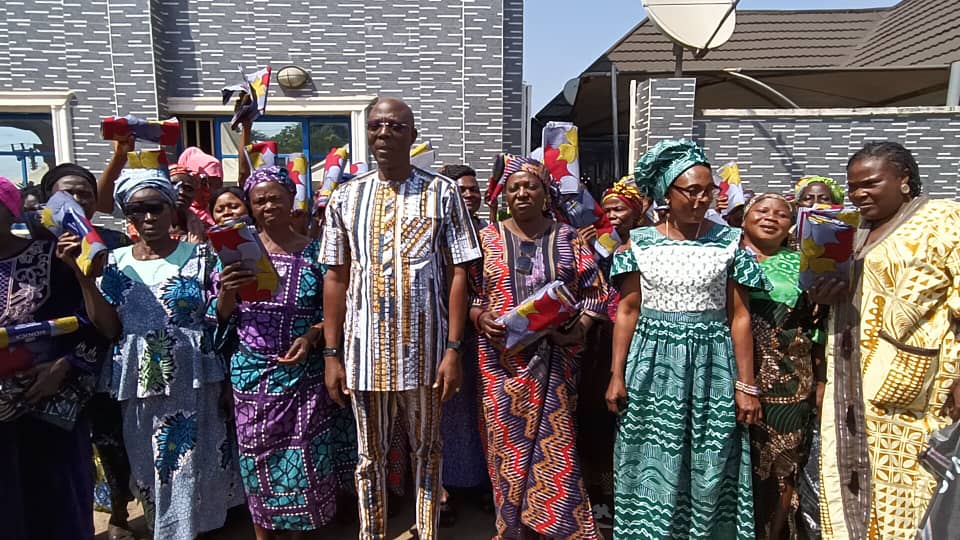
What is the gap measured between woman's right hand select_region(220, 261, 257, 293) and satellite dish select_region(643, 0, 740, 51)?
4.58 meters

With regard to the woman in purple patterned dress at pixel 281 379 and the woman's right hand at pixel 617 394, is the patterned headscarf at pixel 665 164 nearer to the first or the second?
the woman's right hand at pixel 617 394

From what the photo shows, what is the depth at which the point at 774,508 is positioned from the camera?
2.58 metres

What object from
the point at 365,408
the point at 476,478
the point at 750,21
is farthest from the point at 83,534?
the point at 750,21

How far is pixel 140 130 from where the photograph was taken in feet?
10.7

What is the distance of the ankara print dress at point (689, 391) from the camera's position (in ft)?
7.38

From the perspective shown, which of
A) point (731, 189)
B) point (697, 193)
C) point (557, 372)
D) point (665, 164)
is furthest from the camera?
point (731, 189)

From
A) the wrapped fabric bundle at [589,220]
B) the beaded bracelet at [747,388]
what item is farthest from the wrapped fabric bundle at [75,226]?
the beaded bracelet at [747,388]

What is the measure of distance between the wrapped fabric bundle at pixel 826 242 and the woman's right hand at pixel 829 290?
0.7 inches

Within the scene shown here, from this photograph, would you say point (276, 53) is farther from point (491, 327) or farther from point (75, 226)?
point (491, 327)

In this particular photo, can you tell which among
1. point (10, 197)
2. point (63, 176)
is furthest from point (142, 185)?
point (63, 176)

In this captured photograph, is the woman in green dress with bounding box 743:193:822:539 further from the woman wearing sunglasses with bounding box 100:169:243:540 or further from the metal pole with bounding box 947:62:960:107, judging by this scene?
the metal pole with bounding box 947:62:960:107

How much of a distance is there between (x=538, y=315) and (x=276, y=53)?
4988 mm

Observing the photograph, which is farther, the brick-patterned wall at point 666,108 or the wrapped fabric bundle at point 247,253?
the brick-patterned wall at point 666,108

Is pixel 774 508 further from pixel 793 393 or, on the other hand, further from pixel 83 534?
pixel 83 534
